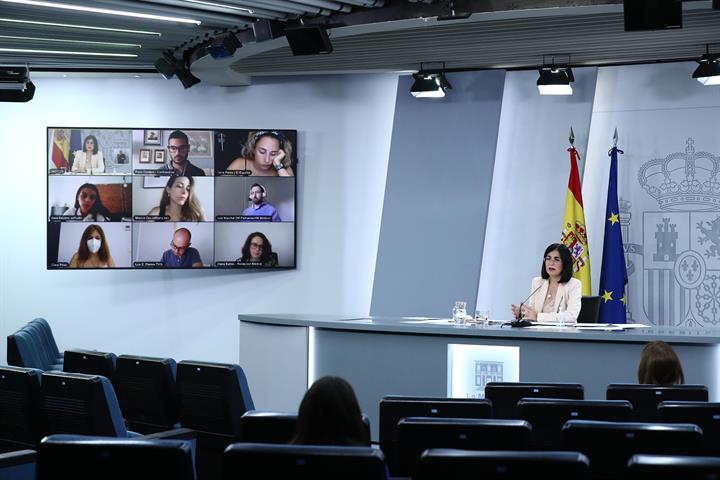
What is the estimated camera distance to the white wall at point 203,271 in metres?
10.6

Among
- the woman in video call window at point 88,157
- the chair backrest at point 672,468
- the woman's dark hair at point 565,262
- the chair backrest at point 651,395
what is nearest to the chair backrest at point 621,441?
the chair backrest at point 672,468

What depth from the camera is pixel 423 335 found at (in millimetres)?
6758

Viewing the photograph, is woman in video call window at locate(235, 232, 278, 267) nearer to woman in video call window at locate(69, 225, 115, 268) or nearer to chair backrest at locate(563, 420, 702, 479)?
woman in video call window at locate(69, 225, 115, 268)

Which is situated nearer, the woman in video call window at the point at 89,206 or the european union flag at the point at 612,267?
the european union flag at the point at 612,267

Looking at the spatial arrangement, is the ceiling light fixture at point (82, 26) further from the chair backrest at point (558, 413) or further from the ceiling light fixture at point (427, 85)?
the chair backrest at point (558, 413)

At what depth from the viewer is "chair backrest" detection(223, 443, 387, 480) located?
7.97 feet

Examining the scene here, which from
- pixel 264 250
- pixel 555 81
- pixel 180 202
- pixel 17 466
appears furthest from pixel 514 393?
pixel 180 202

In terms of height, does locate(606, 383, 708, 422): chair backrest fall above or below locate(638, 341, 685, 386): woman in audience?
below

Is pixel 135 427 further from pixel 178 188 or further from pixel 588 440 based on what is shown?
pixel 178 188

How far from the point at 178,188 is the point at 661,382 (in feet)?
20.8

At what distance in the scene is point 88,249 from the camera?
32.7 feet

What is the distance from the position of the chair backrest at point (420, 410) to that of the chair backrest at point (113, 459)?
138 centimetres

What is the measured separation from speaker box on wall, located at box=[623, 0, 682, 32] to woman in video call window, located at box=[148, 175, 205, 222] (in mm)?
5082

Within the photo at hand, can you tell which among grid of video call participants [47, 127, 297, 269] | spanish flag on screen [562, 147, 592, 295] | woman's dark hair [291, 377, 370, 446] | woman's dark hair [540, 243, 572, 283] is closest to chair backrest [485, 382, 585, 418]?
woman's dark hair [291, 377, 370, 446]
